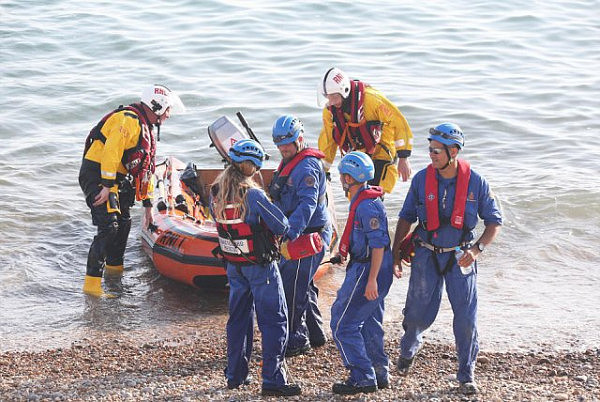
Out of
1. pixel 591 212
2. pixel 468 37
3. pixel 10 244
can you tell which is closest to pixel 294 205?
pixel 10 244

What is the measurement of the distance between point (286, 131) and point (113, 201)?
2.39 metres

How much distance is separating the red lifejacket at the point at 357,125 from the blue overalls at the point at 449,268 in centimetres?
189

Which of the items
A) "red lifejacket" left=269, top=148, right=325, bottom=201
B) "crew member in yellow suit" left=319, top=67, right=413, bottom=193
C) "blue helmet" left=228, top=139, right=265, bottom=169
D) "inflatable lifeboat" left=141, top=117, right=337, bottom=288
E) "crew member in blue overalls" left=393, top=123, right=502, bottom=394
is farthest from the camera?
"inflatable lifeboat" left=141, top=117, right=337, bottom=288

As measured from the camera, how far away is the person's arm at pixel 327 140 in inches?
301

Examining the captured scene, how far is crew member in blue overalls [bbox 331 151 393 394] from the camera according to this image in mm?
5387

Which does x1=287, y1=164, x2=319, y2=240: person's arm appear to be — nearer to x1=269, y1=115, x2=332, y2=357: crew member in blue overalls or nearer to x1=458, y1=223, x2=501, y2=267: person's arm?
x1=269, y1=115, x2=332, y2=357: crew member in blue overalls

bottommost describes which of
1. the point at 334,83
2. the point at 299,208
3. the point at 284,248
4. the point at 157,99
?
the point at 284,248

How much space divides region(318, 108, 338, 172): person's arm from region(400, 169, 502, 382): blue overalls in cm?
210

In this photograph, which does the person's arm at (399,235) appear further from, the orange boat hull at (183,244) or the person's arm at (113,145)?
the person's arm at (113,145)

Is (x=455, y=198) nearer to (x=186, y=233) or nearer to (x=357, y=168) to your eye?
(x=357, y=168)

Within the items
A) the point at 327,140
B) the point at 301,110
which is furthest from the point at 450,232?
the point at 301,110

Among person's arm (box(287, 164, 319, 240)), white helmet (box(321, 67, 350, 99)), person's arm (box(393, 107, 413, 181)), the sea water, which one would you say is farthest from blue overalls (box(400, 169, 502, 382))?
person's arm (box(393, 107, 413, 181))

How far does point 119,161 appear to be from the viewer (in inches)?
297

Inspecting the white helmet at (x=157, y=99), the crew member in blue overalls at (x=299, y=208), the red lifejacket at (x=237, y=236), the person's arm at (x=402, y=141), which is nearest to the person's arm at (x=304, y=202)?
the crew member in blue overalls at (x=299, y=208)
